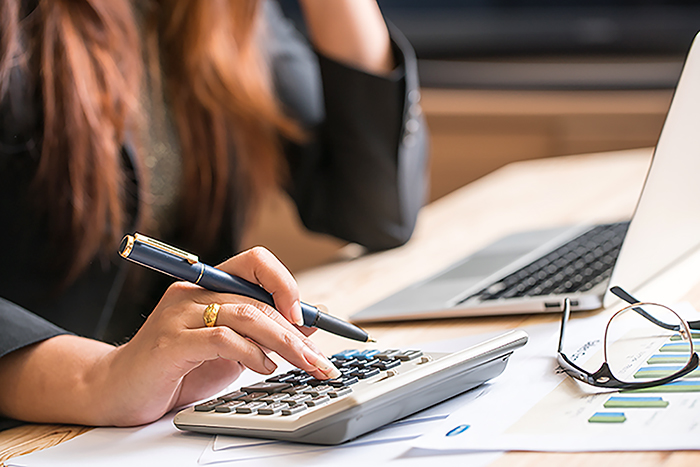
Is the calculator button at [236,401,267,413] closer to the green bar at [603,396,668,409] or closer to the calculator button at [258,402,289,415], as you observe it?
the calculator button at [258,402,289,415]

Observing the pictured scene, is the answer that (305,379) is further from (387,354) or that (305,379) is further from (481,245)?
(481,245)

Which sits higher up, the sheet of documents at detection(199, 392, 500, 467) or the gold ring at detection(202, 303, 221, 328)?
the gold ring at detection(202, 303, 221, 328)

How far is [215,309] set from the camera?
0.46 metres

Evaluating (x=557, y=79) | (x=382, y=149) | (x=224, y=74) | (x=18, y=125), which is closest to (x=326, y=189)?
(x=382, y=149)

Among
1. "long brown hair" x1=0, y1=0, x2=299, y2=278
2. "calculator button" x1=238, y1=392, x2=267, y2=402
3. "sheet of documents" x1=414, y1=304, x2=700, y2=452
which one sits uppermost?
"long brown hair" x1=0, y1=0, x2=299, y2=278

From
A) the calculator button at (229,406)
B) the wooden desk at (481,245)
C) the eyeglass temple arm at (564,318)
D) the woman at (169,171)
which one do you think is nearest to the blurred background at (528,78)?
the wooden desk at (481,245)

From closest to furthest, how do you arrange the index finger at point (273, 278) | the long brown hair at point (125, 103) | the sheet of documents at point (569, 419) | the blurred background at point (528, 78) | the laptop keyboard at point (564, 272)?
the sheet of documents at point (569, 419), the index finger at point (273, 278), the laptop keyboard at point (564, 272), the long brown hair at point (125, 103), the blurred background at point (528, 78)

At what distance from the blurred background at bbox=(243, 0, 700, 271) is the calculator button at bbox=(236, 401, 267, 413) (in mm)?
1647

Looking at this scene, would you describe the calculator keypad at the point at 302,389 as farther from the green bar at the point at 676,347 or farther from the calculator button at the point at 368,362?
the green bar at the point at 676,347

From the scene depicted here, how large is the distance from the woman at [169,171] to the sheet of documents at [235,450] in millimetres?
24

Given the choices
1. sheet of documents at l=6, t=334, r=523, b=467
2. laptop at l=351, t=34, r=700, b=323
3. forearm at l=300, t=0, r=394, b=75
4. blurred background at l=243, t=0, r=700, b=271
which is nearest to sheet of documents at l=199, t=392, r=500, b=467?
sheet of documents at l=6, t=334, r=523, b=467

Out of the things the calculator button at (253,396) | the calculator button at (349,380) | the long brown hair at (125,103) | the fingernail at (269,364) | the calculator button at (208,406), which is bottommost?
the calculator button at (208,406)

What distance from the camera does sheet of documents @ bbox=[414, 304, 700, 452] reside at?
38 cm

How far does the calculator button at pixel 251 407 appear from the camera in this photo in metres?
0.43
